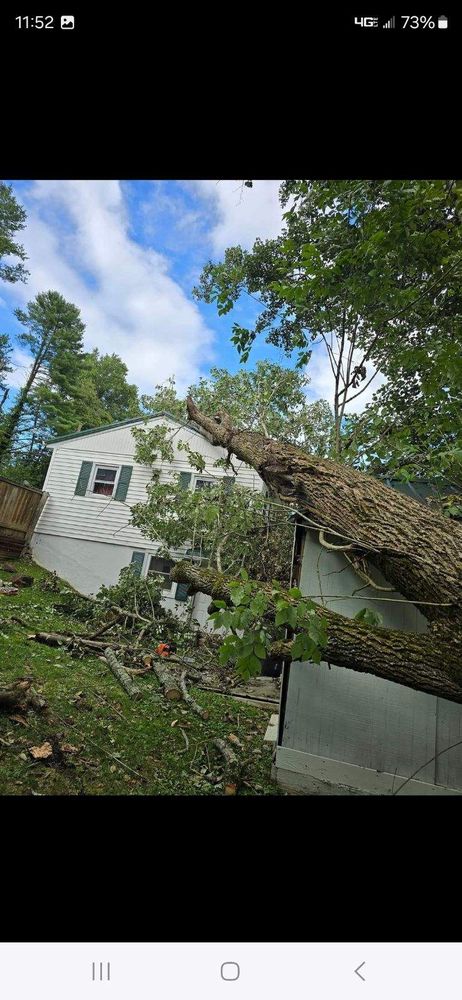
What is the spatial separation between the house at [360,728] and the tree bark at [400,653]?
45 cm

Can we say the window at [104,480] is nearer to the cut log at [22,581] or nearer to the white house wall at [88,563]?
the white house wall at [88,563]

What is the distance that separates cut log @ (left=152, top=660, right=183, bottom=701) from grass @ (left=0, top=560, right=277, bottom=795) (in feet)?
0.23

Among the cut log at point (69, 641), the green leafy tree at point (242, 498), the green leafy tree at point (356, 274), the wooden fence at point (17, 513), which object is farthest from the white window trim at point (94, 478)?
the green leafy tree at point (356, 274)

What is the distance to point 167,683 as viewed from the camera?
11.2 ft

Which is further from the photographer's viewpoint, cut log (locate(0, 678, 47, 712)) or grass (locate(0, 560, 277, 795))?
cut log (locate(0, 678, 47, 712))

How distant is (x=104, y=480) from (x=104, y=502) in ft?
1.55

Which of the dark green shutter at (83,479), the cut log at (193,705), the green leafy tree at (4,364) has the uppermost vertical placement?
the dark green shutter at (83,479)

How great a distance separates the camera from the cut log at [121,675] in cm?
316

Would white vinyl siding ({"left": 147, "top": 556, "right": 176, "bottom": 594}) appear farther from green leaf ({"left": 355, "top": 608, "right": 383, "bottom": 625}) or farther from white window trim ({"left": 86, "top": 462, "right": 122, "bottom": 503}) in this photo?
green leaf ({"left": 355, "top": 608, "right": 383, "bottom": 625})

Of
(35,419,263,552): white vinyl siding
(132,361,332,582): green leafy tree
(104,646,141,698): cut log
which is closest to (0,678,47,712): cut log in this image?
(104,646,141,698): cut log

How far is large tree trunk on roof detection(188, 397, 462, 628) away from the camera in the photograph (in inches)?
56.9

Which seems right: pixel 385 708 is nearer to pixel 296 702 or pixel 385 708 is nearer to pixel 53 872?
pixel 296 702

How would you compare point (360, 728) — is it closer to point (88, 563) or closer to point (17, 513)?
point (17, 513)
